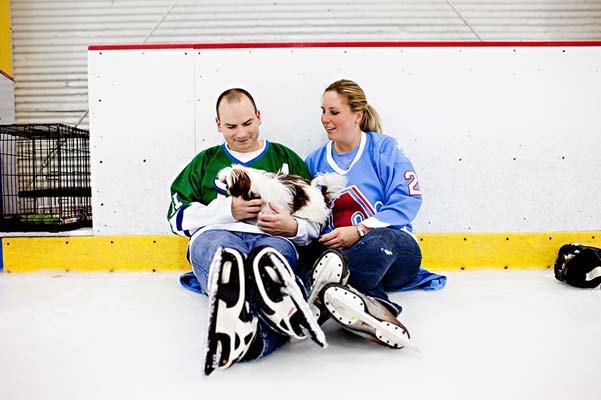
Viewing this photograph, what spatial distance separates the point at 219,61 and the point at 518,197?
171 cm

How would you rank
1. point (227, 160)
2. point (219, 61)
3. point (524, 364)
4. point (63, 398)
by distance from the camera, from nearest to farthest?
point (63, 398) → point (524, 364) → point (227, 160) → point (219, 61)

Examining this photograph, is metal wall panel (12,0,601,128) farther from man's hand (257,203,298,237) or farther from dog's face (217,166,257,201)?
man's hand (257,203,298,237)

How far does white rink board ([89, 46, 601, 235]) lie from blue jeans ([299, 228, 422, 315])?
2.34 feet

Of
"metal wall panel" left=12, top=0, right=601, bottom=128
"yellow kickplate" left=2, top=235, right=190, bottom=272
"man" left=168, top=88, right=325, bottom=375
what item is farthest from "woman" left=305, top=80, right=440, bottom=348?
"metal wall panel" left=12, top=0, right=601, bottom=128

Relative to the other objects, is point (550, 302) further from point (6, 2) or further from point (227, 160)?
point (6, 2)

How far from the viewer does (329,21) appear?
13.6ft

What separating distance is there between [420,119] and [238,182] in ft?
3.94

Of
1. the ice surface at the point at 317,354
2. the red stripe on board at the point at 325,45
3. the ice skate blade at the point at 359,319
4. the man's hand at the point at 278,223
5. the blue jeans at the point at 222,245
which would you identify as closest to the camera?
the ice surface at the point at 317,354

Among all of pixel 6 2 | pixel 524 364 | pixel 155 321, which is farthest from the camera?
pixel 6 2

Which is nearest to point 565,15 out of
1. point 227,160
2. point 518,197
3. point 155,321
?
point 518,197

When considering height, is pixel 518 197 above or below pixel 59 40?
below

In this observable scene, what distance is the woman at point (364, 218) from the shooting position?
1.29 meters

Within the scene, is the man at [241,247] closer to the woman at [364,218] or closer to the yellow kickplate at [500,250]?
the woman at [364,218]

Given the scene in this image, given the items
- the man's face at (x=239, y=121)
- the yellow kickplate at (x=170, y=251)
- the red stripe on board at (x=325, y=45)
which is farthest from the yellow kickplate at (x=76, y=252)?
the red stripe on board at (x=325, y=45)
